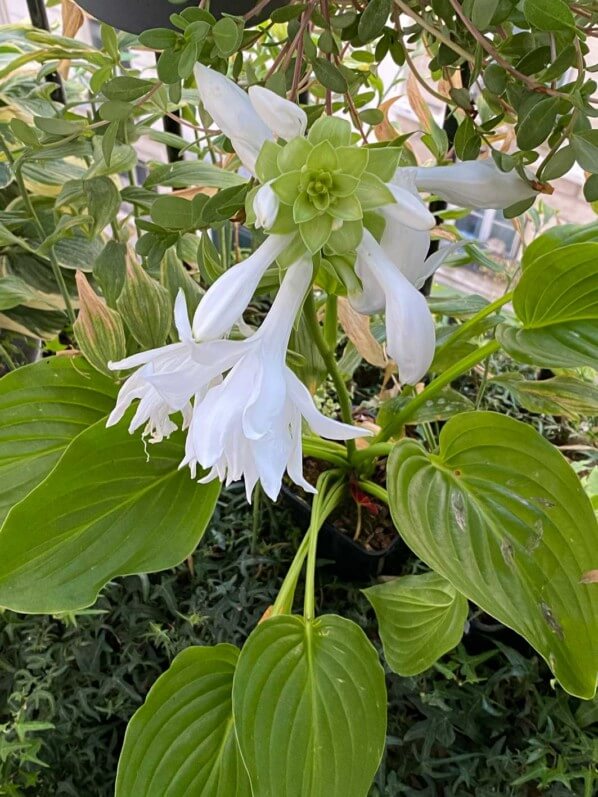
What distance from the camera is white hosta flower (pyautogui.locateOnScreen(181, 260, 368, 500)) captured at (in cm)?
37

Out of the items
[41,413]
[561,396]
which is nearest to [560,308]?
[561,396]

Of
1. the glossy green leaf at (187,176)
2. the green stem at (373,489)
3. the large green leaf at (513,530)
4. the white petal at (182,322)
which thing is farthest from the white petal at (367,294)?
the green stem at (373,489)

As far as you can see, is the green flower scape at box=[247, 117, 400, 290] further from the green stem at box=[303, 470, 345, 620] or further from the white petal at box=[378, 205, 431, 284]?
the green stem at box=[303, 470, 345, 620]

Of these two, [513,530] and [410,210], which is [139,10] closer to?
[410,210]

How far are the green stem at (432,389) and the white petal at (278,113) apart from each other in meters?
0.34

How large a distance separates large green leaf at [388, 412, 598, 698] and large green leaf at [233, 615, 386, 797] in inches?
4.8

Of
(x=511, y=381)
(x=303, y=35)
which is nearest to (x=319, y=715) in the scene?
(x=511, y=381)

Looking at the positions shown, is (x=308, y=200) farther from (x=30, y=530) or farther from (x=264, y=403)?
(x=30, y=530)

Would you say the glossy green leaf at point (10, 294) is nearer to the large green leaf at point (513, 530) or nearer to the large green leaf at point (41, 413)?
the large green leaf at point (41, 413)

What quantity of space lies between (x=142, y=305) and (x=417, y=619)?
0.40 meters

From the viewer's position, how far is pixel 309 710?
58 cm

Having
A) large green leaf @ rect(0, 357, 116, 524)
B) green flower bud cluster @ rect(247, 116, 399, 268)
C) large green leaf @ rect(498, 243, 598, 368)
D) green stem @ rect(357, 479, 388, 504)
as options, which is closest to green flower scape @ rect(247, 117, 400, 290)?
green flower bud cluster @ rect(247, 116, 399, 268)

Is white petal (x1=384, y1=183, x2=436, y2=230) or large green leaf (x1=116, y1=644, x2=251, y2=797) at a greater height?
white petal (x1=384, y1=183, x2=436, y2=230)

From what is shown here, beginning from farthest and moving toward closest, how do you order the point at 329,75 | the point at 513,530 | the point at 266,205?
the point at 513,530 < the point at 329,75 < the point at 266,205
